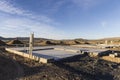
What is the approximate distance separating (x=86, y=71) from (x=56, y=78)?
3.13 m

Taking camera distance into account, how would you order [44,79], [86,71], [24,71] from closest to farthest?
[44,79], [24,71], [86,71]

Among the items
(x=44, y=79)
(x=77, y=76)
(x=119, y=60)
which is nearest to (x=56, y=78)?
(x=44, y=79)

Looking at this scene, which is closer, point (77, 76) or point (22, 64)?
point (77, 76)

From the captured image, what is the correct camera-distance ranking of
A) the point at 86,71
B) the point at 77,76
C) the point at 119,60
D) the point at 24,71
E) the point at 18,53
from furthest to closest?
the point at 18,53, the point at 119,60, the point at 86,71, the point at 24,71, the point at 77,76

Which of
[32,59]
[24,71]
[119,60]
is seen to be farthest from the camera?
[119,60]

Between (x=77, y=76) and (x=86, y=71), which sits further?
(x=86, y=71)

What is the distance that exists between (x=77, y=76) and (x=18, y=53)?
9.21 metres

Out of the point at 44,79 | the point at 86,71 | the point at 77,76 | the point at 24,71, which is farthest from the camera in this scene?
the point at 86,71

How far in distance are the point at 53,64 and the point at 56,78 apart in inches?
124

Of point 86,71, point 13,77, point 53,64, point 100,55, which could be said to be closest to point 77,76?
point 86,71

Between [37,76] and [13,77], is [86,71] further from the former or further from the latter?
[13,77]

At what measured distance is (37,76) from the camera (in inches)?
416

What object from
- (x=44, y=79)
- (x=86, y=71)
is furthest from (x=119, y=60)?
(x=44, y=79)

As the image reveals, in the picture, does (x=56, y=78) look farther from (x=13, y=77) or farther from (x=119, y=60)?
(x=119, y=60)
